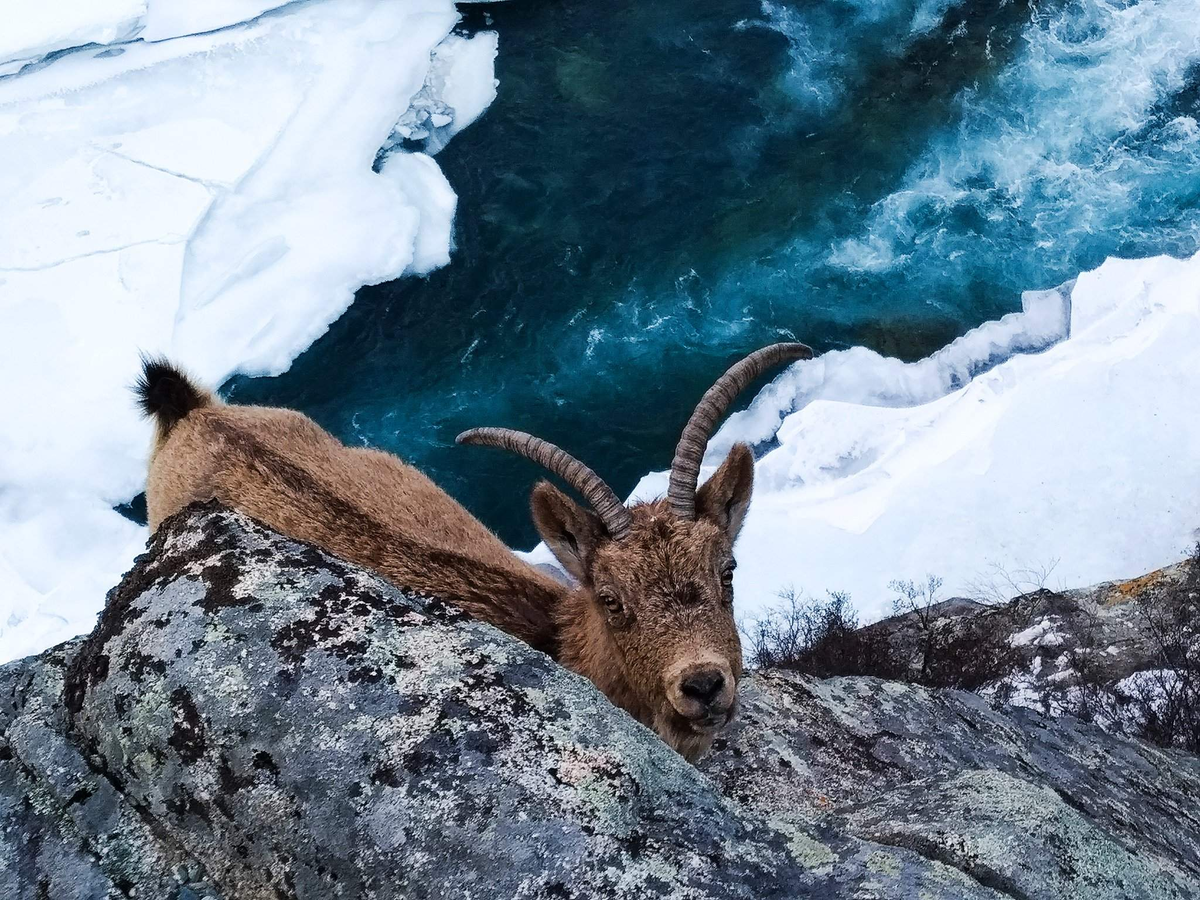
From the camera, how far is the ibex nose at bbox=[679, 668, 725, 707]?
5.53 meters

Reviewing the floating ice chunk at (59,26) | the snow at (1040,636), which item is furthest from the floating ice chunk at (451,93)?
the snow at (1040,636)

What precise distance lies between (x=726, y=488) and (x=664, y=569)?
797mm

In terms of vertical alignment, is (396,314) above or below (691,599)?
above

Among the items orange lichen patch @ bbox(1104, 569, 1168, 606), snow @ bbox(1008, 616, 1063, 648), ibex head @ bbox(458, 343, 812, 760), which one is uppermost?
orange lichen patch @ bbox(1104, 569, 1168, 606)

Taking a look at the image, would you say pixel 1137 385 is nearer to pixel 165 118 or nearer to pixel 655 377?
pixel 655 377

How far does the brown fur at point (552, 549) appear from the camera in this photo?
600cm

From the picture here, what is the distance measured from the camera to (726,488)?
6656 mm

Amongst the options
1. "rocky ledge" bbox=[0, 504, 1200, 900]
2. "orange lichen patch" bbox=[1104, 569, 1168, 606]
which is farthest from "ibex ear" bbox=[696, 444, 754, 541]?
"orange lichen patch" bbox=[1104, 569, 1168, 606]

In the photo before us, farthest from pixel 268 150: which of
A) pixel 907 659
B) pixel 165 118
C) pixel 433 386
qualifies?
pixel 907 659

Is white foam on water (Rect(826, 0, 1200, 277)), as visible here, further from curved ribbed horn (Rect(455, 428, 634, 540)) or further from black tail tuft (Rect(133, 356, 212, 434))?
curved ribbed horn (Rect(455, 428, 634, 540))

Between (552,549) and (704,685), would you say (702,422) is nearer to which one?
(552,549)

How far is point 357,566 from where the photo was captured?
20.0ft

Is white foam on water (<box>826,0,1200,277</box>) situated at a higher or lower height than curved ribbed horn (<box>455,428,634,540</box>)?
higher

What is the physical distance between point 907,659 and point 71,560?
38.3 ft
